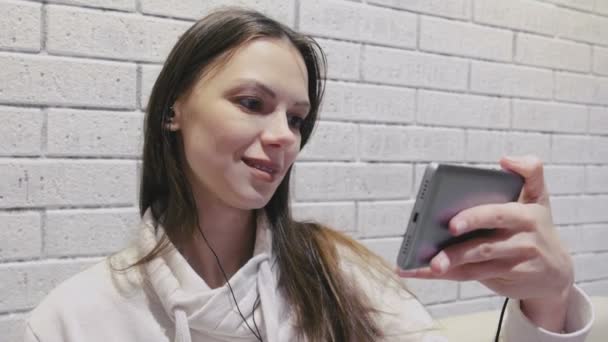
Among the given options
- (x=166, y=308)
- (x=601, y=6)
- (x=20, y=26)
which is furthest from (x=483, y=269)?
(x=601, y=6)

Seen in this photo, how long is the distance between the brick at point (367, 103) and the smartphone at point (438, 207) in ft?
2.43

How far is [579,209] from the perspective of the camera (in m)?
2.00

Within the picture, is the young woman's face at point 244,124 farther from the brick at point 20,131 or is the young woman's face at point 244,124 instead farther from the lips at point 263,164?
the brick at point 20,131

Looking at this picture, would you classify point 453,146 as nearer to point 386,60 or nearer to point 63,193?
point 386,60

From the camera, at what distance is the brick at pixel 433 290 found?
5.44ft

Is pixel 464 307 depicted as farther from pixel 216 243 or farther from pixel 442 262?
pixel 442 262

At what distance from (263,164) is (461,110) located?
0.94 metres

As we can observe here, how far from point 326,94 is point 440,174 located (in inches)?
30.9

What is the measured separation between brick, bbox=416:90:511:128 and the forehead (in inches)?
28.9

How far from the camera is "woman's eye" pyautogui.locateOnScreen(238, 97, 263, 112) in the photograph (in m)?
0.92

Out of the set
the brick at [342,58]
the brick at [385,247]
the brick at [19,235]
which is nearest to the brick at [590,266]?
the brick at [385,247]

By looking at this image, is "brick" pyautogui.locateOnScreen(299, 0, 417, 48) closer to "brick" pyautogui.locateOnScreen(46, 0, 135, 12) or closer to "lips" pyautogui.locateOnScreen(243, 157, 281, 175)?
"brick" pyautogui.locateOnScreen(46, 0, 135, 12)

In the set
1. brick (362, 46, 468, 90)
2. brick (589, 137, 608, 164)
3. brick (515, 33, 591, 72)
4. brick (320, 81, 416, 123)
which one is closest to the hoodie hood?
brick (320, 81, 416, 123)

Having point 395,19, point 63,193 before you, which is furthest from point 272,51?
point 395,19
